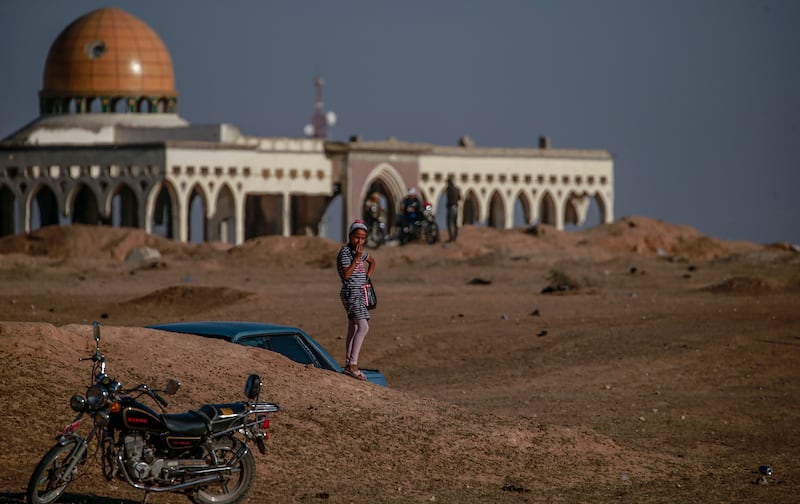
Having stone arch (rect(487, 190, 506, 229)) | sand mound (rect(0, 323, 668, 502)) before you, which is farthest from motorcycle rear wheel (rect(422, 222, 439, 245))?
sand mound (rect(0, 323, 668, 502))

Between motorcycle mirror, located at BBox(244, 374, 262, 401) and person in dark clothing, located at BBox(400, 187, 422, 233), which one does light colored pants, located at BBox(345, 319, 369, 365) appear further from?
person in dark clothing, located at BBox(400, 187, 422, 233)

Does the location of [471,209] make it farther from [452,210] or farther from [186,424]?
[186,424]

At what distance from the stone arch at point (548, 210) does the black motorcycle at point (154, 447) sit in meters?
59.0

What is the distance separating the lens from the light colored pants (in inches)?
583

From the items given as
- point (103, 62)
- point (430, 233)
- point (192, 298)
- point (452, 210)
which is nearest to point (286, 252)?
point (430, 233)

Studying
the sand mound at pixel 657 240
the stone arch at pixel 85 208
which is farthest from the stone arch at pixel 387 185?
the sand mound at pixel 657 240

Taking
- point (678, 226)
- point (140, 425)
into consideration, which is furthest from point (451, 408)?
point (678, 226)

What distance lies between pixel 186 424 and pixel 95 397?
1.97 feet

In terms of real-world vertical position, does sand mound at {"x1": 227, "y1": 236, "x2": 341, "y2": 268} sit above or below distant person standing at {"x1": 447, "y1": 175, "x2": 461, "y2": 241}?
below

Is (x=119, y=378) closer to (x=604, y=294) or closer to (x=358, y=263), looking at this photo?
(x=358, y=263)

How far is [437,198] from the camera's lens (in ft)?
215

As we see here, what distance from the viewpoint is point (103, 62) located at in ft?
200

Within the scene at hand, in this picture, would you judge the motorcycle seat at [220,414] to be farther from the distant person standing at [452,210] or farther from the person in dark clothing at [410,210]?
the distant person standing at [452,210]

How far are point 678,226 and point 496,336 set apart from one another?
102ft
